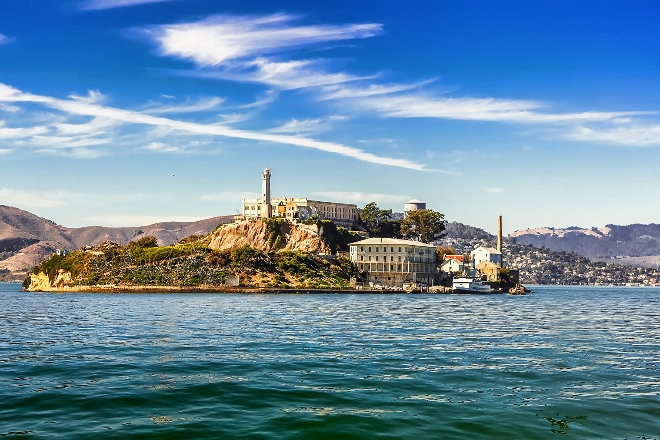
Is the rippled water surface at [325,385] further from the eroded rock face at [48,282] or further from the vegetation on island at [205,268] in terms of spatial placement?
the eroded rock face at [48,282]

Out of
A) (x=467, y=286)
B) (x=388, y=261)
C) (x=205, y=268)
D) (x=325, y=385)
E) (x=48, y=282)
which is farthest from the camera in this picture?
(x=388, y=261)

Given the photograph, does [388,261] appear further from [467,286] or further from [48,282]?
[48,282]

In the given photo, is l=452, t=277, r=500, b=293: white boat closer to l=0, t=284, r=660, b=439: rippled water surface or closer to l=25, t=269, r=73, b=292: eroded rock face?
l=25, t=269, r=73, b=292: eroded rock face

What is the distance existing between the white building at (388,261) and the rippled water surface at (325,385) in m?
134

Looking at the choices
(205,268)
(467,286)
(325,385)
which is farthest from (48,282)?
(325,385)

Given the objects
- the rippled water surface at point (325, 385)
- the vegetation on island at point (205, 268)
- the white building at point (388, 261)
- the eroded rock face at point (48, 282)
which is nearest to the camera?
the rippled water surface at point (325, 385)

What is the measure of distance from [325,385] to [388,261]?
159 metres

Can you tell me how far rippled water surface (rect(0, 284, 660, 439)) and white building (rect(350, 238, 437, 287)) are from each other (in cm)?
13437

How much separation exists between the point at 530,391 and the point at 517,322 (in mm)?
41240

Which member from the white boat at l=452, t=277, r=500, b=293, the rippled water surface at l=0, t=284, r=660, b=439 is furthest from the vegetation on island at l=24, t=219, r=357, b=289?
the rippled water surface at l=0, t=284, r=660, b=439

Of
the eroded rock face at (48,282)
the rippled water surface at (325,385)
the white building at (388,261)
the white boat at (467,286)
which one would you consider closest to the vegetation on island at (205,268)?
the eroded rock face at (48,282)

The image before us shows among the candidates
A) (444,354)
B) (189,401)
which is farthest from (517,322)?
(189,401)

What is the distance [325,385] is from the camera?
27406mm

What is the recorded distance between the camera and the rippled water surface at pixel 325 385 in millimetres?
20703
